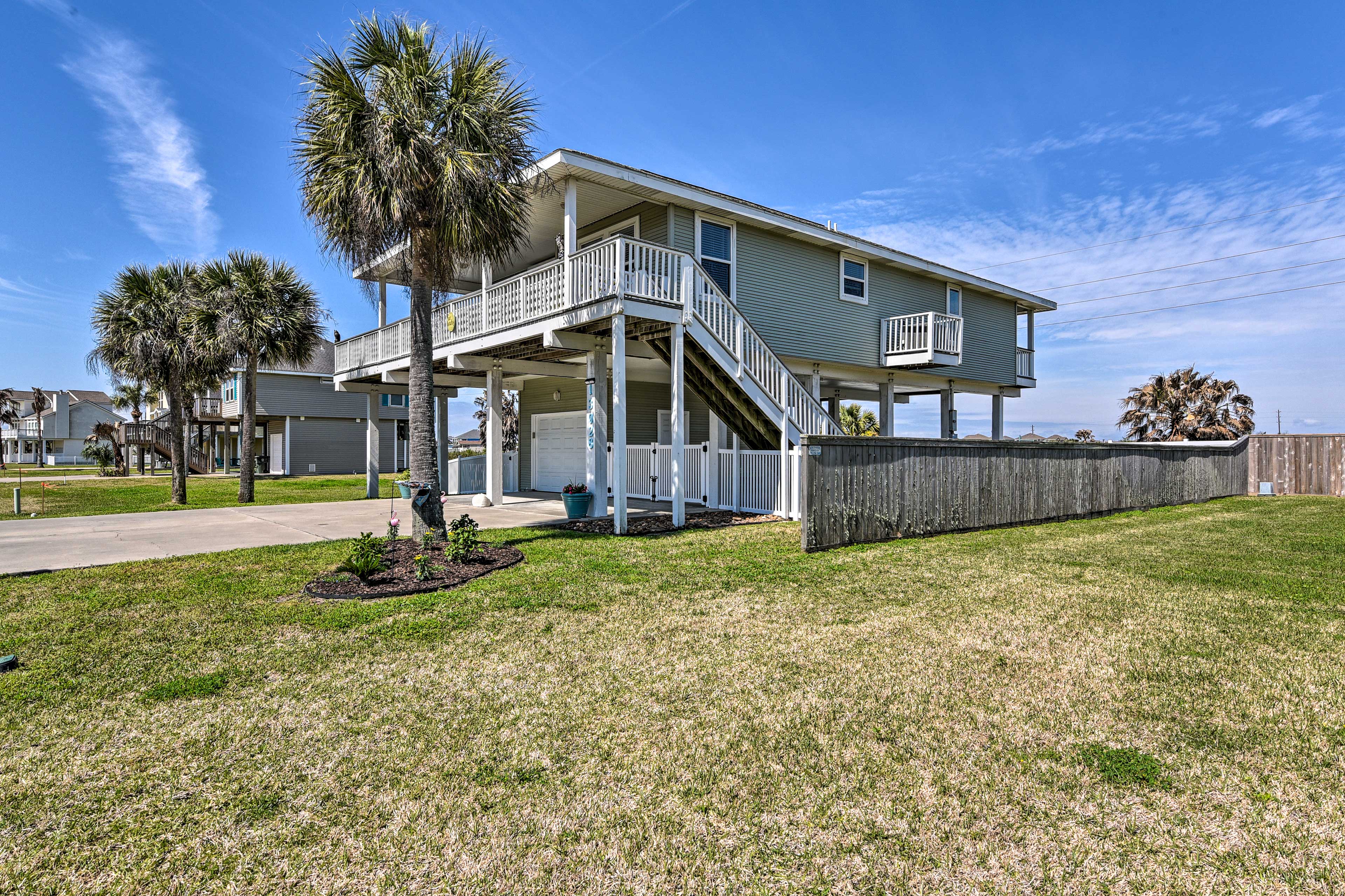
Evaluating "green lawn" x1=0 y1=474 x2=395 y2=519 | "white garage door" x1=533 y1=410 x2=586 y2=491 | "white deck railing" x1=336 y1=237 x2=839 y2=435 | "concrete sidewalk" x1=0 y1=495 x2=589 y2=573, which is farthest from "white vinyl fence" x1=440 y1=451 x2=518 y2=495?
"white deck railing" x1=336 y1=237 x2=839 y2=435

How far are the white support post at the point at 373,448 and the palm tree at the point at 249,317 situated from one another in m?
2.48

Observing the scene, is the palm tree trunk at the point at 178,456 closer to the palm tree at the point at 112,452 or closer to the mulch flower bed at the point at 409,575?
the mulch flower bed at the point at 409,575

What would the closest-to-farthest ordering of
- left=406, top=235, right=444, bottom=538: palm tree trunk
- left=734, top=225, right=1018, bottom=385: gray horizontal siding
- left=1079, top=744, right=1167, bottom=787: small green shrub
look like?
left=1079, top=744, right=1167, bottom=787: small green shrub
left=406, top=235, right=444, bottom=538: palm tree trunk
left=734, top=225, right=1018, bottom=385: gray horizontal siding

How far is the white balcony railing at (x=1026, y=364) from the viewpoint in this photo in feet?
68.9

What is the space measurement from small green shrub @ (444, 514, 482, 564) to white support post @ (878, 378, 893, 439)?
1261 centimetres

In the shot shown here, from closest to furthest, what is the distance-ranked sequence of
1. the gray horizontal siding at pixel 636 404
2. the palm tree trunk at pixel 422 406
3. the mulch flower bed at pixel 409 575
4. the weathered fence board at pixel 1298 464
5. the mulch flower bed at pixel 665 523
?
the mulch flower bed at pixel 409 575
the palm tree trunk at pixel 422 406
the mulch flower bed at pixel 665 523
the gray horizontal siding at pixel 636 404
the weathered fence board at pixel 1298 464

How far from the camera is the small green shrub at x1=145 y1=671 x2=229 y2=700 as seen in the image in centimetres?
392

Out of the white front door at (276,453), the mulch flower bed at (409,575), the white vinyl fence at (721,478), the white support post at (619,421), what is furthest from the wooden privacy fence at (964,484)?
the white front door at (276,453)

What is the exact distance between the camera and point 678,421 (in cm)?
1099

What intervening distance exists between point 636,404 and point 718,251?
510 centimetres

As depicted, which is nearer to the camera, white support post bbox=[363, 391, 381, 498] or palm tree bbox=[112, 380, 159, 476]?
white support post bbox=[363, 391, 381, 498]

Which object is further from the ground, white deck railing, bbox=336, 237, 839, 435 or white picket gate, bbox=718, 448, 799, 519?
white deck railing, bbox=336, 237, 839, 435

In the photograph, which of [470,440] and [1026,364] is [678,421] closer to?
[1026,364]

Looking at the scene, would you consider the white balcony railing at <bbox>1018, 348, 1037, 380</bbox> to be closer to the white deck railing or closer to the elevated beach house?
the elevated beach house
